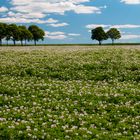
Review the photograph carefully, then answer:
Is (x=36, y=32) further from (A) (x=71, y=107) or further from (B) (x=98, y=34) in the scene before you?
(A) (x=71, y=107)

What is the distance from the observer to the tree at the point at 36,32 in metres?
179

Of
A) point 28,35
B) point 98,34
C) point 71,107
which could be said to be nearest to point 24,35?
point 28,35

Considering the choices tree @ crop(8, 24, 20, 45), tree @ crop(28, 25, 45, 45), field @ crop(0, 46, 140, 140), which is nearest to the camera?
field @ crop(0, 46, 140, 140)

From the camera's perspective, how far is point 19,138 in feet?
49.1

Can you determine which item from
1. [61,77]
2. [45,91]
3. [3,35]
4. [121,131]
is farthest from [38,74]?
[3,35]

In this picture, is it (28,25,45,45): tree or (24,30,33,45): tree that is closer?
(24,30,33,45): tree

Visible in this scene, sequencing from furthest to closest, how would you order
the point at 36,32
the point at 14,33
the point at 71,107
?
the point at 36,32 < the point at 14,33 < the point at 71,107

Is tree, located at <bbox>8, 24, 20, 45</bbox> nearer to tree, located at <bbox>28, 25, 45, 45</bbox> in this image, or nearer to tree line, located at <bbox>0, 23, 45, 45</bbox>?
tree line, located at <bbox>0, 23, 45, 45</bbox>

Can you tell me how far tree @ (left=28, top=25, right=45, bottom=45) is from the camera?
587 feet

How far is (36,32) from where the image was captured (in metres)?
179

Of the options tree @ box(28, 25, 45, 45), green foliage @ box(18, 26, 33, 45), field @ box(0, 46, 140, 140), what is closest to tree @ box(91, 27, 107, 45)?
tree @ box(28, 25, 45, 45)

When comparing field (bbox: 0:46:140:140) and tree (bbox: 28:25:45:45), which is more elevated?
tree (bbox: 28:25:45:45)

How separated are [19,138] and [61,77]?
1677 cm

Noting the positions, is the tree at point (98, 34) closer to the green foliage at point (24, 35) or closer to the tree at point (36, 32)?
the tree at point (36, 32)
